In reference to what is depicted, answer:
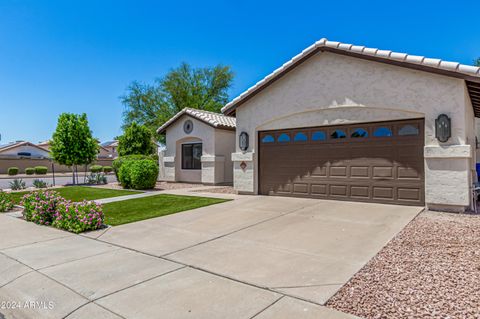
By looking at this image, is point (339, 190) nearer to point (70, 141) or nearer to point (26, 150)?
point (70, 141)

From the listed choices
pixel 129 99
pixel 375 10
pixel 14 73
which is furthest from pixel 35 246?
pixel 129 99

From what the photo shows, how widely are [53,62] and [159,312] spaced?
20.2 metres

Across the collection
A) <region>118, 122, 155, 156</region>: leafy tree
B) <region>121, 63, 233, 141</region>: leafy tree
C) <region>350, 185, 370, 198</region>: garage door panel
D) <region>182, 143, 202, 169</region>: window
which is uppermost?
<region>121, 63, 233, 141</region>: leafy tree

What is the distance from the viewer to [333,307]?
326cm

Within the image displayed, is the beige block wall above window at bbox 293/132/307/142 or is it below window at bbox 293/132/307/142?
below

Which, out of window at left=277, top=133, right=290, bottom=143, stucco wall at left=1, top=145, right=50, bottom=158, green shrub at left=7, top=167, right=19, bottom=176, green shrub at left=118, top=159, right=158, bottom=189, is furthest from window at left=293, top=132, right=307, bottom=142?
stucco wall at left=1, top=145, right=50, bottom=158

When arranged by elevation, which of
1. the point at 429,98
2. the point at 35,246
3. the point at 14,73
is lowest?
the point at 35,246

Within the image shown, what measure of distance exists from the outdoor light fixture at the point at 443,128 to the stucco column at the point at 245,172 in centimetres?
637

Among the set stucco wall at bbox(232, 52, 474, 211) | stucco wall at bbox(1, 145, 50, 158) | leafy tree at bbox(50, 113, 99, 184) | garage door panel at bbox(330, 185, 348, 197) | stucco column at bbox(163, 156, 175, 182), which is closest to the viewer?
stucco wall at bbox(232, 52, 474, 211)

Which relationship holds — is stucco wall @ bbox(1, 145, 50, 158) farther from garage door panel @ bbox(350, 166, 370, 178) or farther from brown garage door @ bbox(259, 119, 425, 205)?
garage door panel @ bbox(350, 166, 370, 178)

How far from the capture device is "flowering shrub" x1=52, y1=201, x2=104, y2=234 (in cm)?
708

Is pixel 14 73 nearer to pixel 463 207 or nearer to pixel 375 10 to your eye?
pixel 375 10

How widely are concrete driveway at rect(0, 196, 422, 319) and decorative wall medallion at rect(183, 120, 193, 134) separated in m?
10.7

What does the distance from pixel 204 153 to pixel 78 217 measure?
10.5 m
